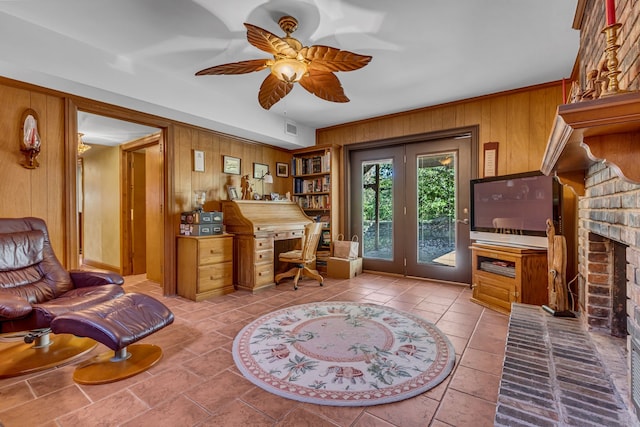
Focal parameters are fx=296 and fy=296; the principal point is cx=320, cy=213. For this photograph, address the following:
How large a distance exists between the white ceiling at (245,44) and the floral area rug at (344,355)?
96.1 inches

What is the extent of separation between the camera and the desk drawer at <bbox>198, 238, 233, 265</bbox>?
3525 millimetres

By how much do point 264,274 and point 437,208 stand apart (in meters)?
2.58

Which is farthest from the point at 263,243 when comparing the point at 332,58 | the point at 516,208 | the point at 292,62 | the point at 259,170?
the point at 516,208

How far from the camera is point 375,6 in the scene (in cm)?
208

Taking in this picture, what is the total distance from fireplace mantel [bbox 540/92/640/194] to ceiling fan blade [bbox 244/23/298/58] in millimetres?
1623

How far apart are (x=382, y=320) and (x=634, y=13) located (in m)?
2.48

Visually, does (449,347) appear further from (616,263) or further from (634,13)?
(634,13)

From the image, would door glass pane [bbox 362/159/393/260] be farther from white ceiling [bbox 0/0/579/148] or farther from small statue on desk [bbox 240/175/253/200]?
small statue on desk [bbox 240/175/253/200]

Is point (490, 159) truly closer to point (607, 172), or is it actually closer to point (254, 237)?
point (607, 172)

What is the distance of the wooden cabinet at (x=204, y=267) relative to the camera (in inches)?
137

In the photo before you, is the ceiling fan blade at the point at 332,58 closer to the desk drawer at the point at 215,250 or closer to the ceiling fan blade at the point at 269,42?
the ceiling fan blade at the point at 269,42

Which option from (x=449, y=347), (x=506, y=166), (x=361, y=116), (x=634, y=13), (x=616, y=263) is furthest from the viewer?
(x=361, y=116)

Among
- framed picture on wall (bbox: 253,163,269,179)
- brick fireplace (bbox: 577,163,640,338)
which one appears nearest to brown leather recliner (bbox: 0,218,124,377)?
framed picture on wall (bbox: 253,163,269,179)

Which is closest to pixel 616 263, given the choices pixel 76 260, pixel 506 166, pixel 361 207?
pixel 506 166
